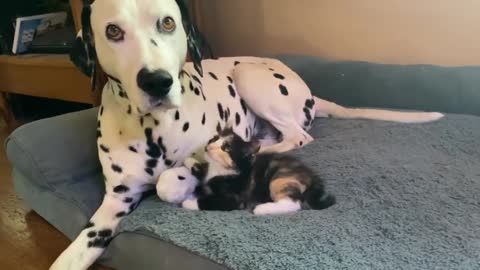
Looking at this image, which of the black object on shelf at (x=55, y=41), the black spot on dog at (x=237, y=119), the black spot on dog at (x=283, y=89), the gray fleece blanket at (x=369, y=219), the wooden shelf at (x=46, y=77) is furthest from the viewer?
the black object on shelf at (x=55, y=41)

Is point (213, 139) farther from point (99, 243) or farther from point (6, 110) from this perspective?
point (6, 110)

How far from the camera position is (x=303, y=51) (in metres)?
2.79

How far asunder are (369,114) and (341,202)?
67cm

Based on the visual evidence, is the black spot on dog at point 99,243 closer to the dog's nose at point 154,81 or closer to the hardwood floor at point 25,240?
the hardwood floor at point 25,240

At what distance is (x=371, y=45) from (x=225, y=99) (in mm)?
1050

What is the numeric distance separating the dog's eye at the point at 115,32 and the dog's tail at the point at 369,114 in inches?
39.4

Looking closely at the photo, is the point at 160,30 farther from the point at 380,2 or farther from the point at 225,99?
the point at 380,2

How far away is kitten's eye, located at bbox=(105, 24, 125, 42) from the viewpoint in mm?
1363

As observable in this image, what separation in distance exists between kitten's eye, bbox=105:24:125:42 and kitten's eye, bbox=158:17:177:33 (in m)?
0.10

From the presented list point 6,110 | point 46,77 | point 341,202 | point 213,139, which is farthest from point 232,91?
point 6,110

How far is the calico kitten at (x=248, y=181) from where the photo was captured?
147cm

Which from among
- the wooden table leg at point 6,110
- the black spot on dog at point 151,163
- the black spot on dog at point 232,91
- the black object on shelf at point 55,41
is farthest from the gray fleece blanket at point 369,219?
the wooden table leg at point 6,110

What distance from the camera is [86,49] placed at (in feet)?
4.96

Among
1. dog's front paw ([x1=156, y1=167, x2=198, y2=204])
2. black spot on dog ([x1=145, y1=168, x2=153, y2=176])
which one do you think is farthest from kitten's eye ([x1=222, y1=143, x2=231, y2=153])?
black spot on dog ([x1=145, y1=168, x2=153, y2=176])
